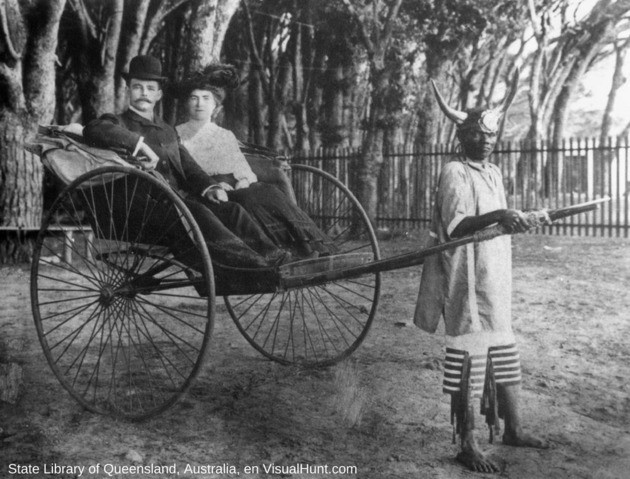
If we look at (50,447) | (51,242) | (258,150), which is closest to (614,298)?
(258,150)

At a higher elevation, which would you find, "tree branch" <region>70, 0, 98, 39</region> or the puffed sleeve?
"tree branch" <region>70, 0, 98, 39</region>

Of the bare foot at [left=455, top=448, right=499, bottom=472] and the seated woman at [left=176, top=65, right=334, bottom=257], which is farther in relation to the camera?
the seated woman at [left=176, top=65, right=334, bottom=257]

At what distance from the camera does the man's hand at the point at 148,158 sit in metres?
3.39

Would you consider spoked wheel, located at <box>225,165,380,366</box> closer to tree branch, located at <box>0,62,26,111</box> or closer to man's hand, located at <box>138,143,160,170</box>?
man's hand, located at <box>138,143,160,170</box>

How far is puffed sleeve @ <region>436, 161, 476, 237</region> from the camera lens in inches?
112

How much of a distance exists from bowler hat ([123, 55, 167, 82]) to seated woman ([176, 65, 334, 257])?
8.6 inches

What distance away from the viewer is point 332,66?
13391 millimetres

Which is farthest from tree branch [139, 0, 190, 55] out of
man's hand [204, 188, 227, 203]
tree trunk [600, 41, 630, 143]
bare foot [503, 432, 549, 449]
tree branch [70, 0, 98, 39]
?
tree trunk [600, 41, 630, 143]

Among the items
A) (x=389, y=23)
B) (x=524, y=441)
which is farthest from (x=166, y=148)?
(x=389, y=23)

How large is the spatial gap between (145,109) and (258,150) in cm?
69

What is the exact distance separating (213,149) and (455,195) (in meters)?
1.69

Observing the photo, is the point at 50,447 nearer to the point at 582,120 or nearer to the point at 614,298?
the point at 614,298

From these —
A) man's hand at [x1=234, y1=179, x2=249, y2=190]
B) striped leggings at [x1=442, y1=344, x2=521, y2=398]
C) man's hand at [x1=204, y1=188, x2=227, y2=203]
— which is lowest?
striped leggings at [x1=442, y1=344, x2=521, y2=398]

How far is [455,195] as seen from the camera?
9.35ft
